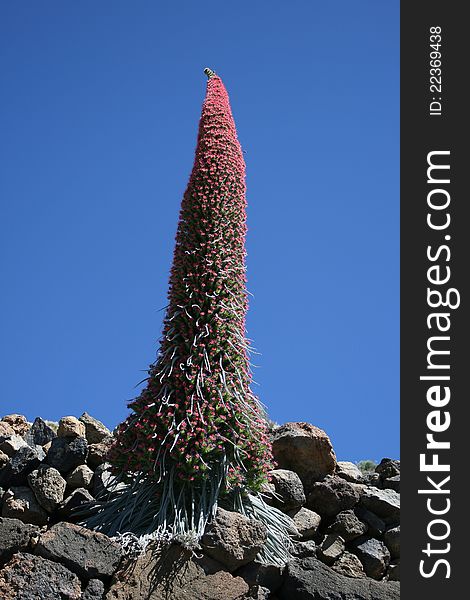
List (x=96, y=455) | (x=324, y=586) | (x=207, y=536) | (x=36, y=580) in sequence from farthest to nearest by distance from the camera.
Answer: (x=96, y=455)
(x=324, y=586)
(x=207, y=536)
(x=36, y=580)

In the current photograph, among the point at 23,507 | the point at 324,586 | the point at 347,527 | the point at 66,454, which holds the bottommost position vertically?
the point at 324,586

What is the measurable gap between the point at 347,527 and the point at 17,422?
4.28 metres

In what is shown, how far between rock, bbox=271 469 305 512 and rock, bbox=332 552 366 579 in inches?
25.3

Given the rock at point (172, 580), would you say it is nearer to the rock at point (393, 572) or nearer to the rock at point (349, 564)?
the rock at point (349, 564)

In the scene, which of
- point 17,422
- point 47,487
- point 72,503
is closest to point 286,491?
point 72,503

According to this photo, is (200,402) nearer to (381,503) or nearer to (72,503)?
(72,503)

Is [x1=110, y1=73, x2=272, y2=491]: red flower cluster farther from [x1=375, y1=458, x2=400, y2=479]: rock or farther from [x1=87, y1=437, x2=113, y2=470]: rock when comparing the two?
[x1=375, y1=458, x2=400, y2=479]: rock

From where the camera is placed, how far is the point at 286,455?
833 cm

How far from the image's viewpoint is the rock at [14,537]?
19.8 feet

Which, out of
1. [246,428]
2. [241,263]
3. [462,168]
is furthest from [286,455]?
[462,168]

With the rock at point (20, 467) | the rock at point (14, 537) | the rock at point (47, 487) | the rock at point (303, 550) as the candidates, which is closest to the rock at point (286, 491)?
the rock at point (303, 550)

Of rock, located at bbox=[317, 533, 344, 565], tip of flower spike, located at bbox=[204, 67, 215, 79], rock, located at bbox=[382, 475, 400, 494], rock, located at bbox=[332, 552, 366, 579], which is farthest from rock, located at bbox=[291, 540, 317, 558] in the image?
tip of flower spike, located at bbox=[204, 67, 215, 79]

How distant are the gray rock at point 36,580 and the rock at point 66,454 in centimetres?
185

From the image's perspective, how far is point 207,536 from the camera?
19.7 feet
